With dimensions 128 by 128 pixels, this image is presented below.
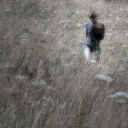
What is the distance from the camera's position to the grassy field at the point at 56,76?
3979 millimetres

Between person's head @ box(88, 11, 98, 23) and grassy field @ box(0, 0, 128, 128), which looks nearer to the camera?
grassy field @ box(0, 0, 128, 128)

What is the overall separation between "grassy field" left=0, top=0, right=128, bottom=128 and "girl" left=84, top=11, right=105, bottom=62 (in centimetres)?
22

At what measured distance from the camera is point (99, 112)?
13.6ft

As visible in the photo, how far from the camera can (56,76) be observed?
549 cm

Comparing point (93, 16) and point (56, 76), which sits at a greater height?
point (93, 16)

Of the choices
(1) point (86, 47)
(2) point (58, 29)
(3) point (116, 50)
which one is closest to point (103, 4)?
(2) point (58, 29)

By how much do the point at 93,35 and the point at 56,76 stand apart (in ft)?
6.84

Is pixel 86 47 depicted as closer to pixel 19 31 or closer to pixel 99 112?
pixel 19 31

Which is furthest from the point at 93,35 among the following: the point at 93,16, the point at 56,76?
the point at 56,76

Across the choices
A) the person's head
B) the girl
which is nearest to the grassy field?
the girl

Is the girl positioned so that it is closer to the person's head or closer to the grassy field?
the person's head

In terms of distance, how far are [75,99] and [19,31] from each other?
14.8ft

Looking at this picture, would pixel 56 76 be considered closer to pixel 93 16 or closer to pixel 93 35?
pixel 93 35

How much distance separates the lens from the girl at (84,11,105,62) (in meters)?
6.90
